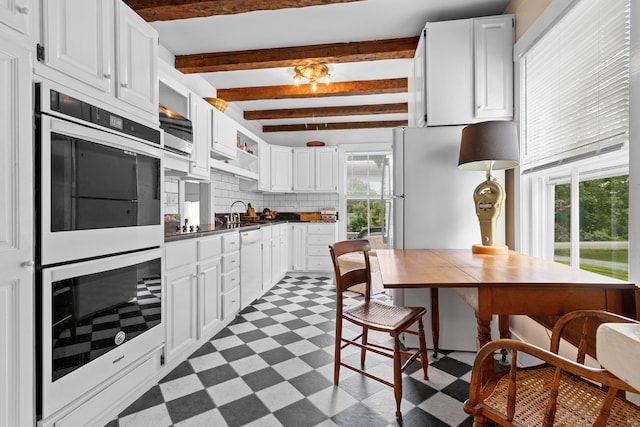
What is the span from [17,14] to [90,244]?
932mm

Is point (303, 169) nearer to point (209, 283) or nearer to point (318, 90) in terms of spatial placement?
point (318, 90)

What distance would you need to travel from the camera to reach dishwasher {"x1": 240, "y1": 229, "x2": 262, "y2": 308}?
129 inches

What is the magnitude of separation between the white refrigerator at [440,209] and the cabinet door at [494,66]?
30 cm

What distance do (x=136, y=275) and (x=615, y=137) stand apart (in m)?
2.48

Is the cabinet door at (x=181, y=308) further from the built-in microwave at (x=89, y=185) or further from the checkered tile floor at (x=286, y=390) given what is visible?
the built-in microwave at (x=89, y=185)

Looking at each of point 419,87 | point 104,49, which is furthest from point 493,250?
point 104,49

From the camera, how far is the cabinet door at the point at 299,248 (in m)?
5.23

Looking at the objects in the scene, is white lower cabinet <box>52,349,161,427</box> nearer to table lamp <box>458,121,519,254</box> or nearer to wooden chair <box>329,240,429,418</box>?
wooden chair <box>329,240,429,418</box>

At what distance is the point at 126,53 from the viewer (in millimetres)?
1744

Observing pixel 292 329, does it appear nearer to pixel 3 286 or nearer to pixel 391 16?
pixel 3 286

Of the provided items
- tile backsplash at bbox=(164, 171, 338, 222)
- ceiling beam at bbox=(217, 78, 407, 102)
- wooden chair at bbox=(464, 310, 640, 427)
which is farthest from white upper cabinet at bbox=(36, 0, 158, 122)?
ceiling beam at bbox=(217, 78, 407, 102)

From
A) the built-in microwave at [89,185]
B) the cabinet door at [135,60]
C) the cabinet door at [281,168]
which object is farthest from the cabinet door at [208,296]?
the cabinet door at [281,168]

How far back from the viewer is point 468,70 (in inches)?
97.8

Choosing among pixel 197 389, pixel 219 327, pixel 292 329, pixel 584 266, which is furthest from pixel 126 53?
pixel 584 266
